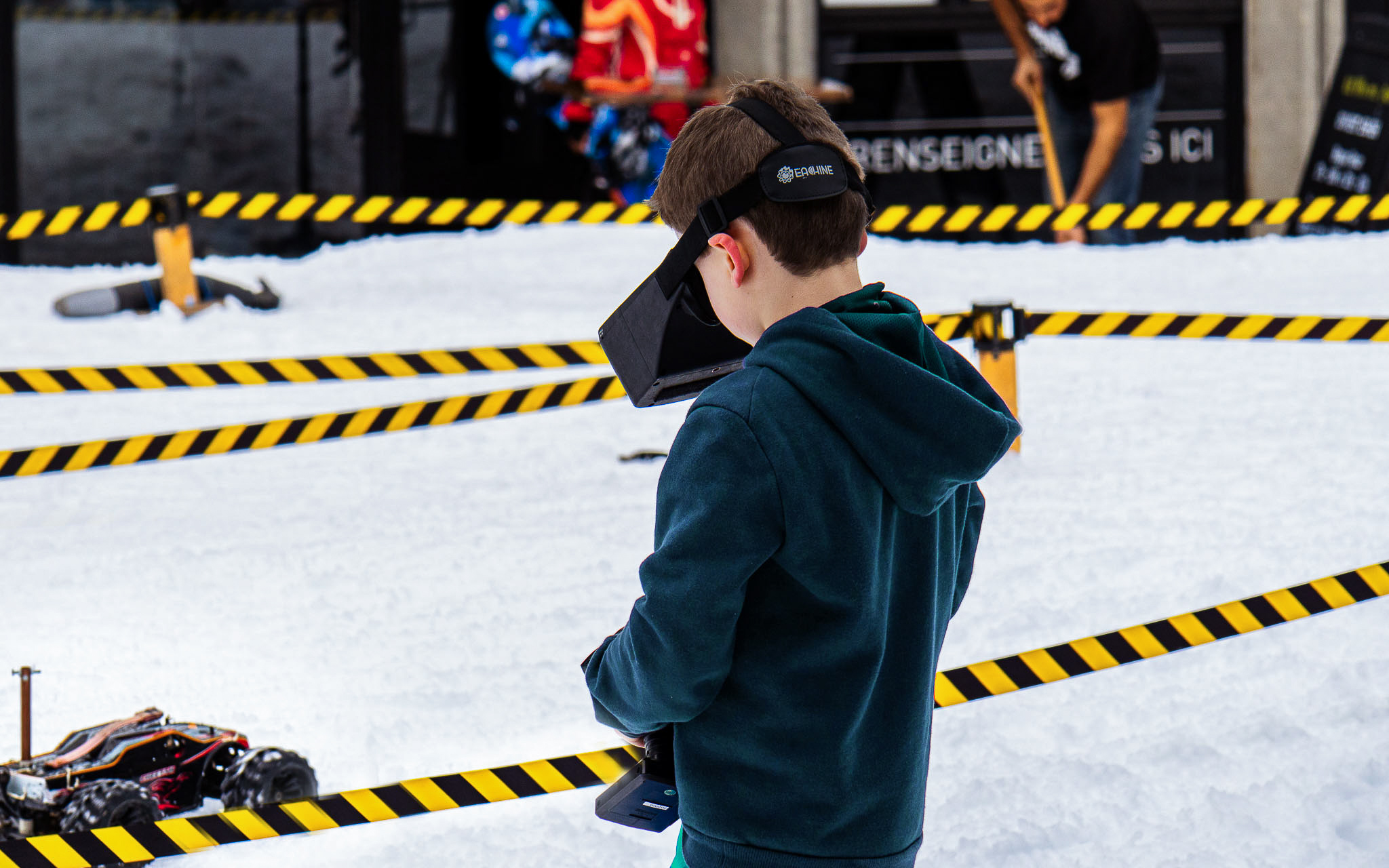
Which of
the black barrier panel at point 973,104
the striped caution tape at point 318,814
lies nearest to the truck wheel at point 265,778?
the striped caution tape at point 318,814

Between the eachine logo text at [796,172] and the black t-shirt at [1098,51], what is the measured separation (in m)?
10.2

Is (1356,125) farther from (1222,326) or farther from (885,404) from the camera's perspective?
(885,404)

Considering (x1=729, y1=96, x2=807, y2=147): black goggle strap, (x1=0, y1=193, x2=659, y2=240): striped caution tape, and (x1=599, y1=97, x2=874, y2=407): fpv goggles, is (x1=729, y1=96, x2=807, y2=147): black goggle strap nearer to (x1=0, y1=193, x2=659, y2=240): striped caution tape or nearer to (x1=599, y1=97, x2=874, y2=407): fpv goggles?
(x1=599, y1=97, x2=874, y2=407): fpv goggles

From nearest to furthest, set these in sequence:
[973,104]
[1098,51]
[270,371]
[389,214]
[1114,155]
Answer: [270,371] < [389,214] < [1098,51] < [1114,155] < [973,104]

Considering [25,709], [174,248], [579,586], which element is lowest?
[579,586]

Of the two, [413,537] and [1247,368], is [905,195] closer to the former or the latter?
[1247,368]

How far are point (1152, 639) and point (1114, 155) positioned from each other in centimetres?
893

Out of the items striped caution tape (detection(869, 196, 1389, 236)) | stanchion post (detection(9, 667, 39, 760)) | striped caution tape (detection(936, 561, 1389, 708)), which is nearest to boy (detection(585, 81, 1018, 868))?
striped caution tape (detection(936, 561, 1389, 708))

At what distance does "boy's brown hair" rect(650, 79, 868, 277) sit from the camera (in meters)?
1.58

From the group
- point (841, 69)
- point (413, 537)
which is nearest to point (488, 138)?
point (841, 69)

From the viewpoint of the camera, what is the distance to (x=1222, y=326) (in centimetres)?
496

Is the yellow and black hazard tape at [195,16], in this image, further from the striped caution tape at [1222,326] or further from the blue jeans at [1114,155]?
the striped caution tape at [1222,326]

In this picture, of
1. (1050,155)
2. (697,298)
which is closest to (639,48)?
(1050,155)

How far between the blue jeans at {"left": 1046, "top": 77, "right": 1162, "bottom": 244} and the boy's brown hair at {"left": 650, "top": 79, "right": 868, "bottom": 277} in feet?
32.6
